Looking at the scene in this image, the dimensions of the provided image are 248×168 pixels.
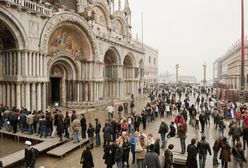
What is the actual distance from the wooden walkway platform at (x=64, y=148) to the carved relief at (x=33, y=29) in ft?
33.0

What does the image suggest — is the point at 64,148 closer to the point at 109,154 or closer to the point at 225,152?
the point at 109,154

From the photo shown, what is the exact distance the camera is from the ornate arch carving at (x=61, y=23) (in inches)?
790

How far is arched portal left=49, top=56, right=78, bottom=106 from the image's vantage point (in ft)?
85.3

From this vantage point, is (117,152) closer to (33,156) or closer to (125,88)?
(33,156)

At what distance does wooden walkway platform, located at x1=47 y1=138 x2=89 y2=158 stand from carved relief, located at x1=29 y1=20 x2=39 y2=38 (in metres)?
10.1

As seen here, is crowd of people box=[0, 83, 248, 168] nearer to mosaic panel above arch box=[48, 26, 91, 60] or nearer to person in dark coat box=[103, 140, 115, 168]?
person in dark coat box=[103, 140, 115, 168]

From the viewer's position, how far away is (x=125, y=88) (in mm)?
40500

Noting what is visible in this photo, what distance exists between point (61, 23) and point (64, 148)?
548 inches

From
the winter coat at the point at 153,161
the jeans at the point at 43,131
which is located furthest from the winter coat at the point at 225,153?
the jeans at the point at 43,131

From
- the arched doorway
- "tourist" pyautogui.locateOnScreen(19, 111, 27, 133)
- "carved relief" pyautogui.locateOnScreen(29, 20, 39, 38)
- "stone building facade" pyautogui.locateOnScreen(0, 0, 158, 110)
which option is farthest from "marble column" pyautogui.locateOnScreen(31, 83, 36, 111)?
the arched doorway

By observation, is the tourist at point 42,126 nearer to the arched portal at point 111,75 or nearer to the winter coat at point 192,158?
the winter coat at point 192,158

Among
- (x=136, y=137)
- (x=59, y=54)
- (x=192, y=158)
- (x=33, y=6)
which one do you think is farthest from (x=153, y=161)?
(x=59, y=54)

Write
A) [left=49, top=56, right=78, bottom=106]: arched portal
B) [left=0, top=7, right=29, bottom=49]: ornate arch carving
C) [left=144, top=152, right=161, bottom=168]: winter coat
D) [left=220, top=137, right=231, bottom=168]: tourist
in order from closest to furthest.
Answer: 1. [left=144, top=152, right=161, bottom=168]: winter coat
2. [left=220, top=137, right=231, bottom=168]: tourist
3. [left=0, top=7, right=29, bottom=49]: ornate arch carving
4. [left=49, top=56, right=78, bottom=106]: arched portal

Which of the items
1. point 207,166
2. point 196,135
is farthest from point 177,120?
point 207,166
